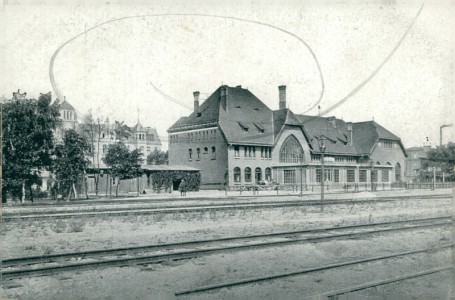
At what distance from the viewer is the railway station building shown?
50.8 meters

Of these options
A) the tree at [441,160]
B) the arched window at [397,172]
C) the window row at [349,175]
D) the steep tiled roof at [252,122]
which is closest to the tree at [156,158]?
the steep tiled roof at [252,122]

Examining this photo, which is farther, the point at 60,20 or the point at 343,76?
the point at 343,76

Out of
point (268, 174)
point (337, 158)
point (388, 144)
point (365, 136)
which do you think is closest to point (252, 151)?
point (268, 174)

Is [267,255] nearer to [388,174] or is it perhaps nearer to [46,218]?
[46,218]

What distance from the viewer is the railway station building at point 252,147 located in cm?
5075

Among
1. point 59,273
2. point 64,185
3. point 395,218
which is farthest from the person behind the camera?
point 64,185

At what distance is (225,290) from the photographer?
8.20 meters

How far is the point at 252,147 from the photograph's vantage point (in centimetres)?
5256

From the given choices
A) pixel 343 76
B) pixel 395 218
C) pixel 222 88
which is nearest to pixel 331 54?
pixel 343 76

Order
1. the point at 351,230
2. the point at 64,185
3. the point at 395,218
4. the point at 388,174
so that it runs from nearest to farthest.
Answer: the point at 351,230 < the point at 395,218 < the point at 64,185 < the point at 388,174

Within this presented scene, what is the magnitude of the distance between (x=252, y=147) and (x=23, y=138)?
28.5 metres

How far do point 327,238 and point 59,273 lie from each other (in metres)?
7.78

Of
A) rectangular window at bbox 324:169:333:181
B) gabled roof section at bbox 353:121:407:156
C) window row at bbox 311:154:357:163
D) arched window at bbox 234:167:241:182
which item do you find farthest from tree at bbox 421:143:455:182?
arched window at bbox 234:167:241:182

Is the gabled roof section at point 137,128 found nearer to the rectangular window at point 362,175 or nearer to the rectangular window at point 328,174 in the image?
the rectangular window at point 328,174
